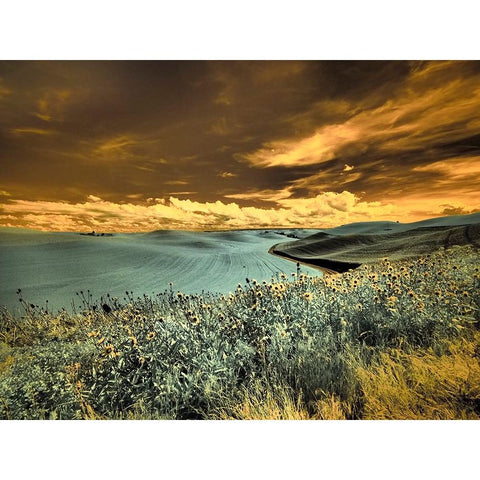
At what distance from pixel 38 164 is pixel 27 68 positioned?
92cm

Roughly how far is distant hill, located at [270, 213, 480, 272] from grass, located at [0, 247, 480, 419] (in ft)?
1.52

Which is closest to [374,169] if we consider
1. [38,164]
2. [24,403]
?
[38,164]

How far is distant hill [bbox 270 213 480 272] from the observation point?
386cm

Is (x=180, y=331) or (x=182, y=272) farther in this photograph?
(x=182, y=272)

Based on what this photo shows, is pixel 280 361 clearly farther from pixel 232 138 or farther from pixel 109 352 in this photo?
pixel 232 138

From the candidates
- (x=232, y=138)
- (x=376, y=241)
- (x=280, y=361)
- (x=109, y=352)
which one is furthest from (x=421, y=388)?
(x=232, y=138)

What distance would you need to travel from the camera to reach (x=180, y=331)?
317cm

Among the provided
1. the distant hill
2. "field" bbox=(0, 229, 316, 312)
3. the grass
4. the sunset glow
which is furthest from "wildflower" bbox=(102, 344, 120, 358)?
the distant hill

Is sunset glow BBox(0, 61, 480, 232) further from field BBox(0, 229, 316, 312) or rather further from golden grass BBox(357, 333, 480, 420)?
golden grass BBox(357, 333, 480, 420)

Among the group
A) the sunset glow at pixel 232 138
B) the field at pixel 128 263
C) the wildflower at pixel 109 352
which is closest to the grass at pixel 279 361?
the wildflower at pixel 109 352

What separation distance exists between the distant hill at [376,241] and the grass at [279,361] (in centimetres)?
46

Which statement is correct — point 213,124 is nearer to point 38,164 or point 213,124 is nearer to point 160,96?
point 160,96

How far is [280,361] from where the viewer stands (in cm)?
310

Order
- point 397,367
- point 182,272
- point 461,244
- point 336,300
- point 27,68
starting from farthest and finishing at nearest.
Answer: point 182,272 < point 461,244 < point 27,68 < point 336,300 < point 397,367
